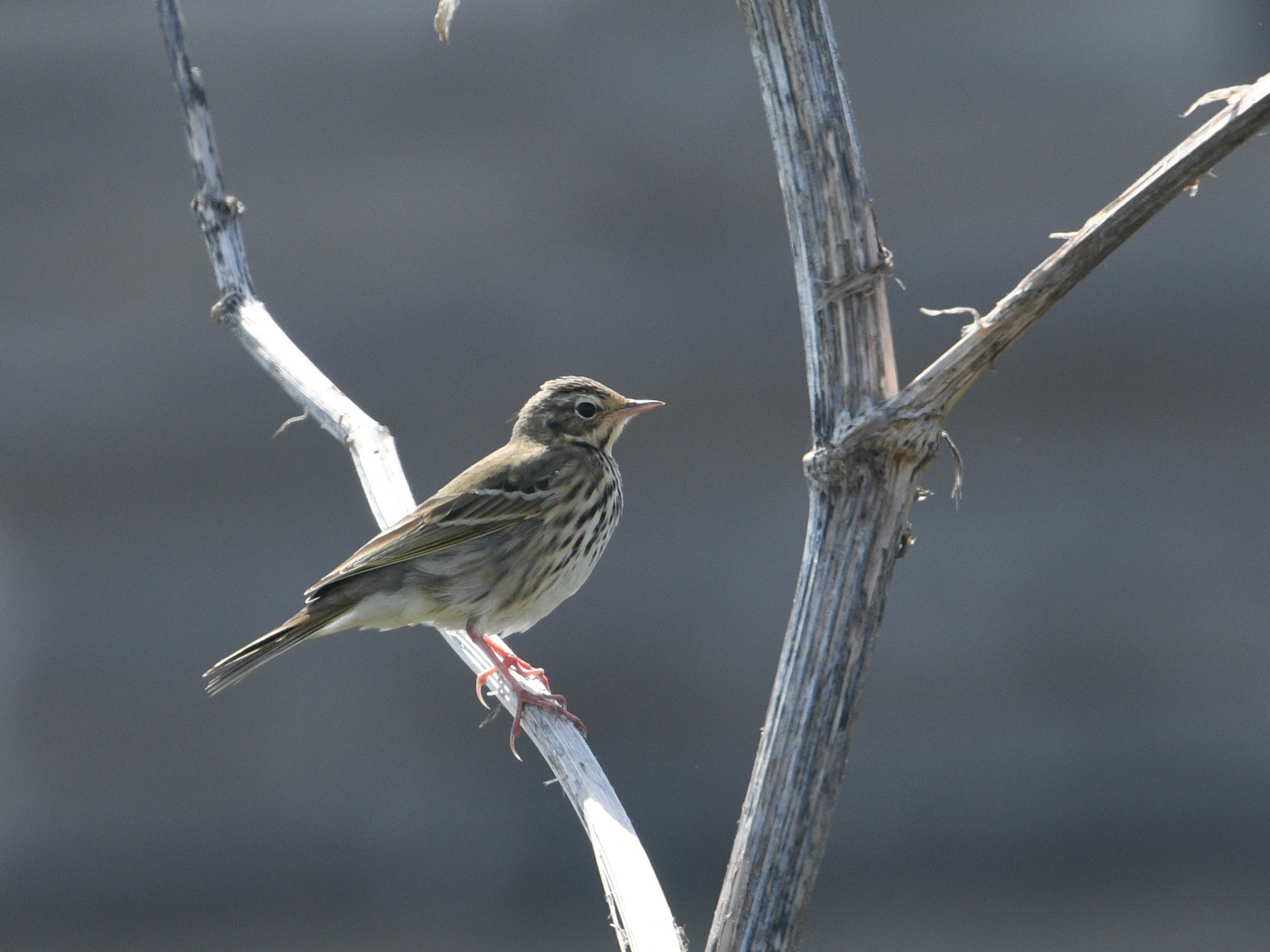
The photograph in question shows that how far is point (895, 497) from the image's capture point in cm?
197

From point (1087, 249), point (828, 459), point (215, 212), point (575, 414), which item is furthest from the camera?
point (575, 414)

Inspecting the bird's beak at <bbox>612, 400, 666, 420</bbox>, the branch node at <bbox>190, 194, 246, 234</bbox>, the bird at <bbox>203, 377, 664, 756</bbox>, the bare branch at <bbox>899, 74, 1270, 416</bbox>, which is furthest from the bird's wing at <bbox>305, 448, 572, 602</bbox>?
the bare branch at <bbox>899, 74, 1270, 416</bbox>

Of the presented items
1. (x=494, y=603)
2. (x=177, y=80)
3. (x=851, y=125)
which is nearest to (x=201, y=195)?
(x=177, y=80)

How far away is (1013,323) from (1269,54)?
5502 millimetres

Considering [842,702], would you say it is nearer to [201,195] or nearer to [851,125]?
[851,125]

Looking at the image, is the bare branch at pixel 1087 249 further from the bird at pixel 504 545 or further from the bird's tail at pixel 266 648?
the bird's tail at pixel 266 648

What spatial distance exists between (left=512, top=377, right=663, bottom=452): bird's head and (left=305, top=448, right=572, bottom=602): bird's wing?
0.51 ft

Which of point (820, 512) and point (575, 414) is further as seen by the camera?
point (575, 414)

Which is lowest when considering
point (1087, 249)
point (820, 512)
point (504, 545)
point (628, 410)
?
point (820, 512)

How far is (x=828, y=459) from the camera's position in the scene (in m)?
1.96

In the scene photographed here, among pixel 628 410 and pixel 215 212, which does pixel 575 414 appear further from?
pixel 215 212

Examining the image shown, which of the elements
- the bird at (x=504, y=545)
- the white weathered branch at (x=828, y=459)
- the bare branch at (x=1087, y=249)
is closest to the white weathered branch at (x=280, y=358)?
the bird at (x=504, y=545)

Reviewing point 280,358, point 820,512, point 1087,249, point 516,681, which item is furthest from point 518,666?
point 1087,249

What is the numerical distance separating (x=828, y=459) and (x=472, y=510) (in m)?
2.43
